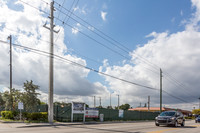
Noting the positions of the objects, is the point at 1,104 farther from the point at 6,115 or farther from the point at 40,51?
the point at 40,51

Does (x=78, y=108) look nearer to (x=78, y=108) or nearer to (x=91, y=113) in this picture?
(x=78, y=108)

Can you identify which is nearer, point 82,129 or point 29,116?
point 82,129

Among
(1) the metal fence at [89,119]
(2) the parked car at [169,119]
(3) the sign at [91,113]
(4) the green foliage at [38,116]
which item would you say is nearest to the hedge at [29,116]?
(4) the green foliage at [38,116]

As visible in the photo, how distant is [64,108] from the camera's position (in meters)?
25.9

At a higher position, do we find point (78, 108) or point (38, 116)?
point (78, 108)

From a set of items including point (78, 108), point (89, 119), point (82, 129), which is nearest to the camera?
point (82, 129)

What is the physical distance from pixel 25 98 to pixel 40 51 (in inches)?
337

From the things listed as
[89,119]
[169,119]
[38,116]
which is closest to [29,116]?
[38,116]

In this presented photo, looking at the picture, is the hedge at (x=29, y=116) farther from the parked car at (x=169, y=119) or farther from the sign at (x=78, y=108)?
the parked car at (x=169, y=119)

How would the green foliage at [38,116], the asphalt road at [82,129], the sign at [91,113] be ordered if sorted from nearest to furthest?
1. the asphalt road at [82,129]
2. the green foliage at [38,116]
3. the sign at [91,113]

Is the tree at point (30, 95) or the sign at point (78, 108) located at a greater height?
the tree at point (30, 95)

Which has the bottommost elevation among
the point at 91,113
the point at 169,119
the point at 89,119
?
the point at 89,119

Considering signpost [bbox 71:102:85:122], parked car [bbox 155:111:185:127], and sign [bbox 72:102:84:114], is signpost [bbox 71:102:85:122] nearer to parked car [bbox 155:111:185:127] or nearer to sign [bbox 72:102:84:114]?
sign [bbox 72:102:84:114]

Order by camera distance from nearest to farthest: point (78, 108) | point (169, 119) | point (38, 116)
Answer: point (169, 119) < point (38, 116) < point (78, 108)
